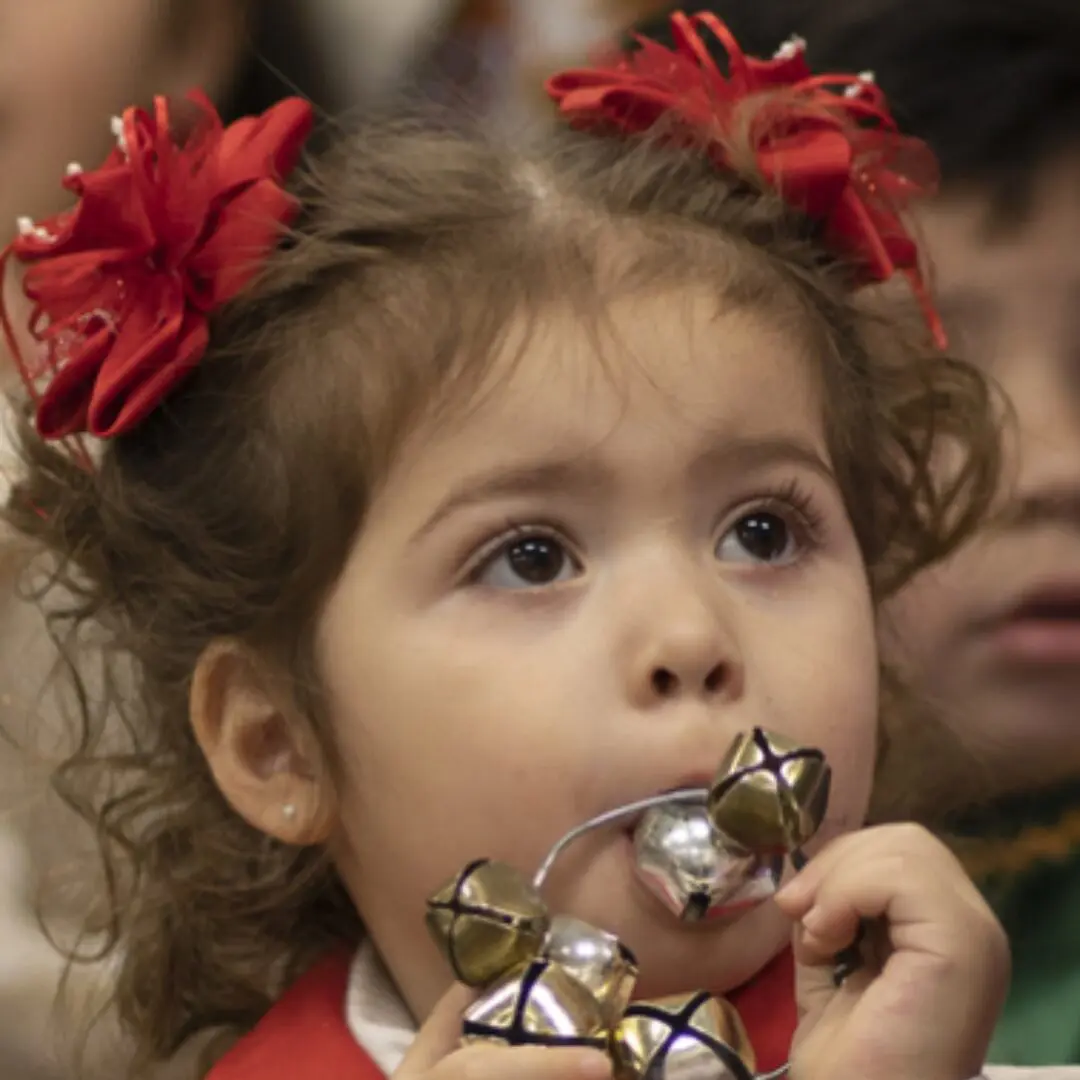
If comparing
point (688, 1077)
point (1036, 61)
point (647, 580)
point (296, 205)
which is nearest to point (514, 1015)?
point (688, 1077)

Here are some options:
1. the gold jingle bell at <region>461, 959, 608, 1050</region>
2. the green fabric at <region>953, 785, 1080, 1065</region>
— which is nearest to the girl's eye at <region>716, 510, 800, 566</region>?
the gold jingle bell at <region>461, 959, 608, 1050</region>

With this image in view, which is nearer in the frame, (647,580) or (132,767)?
(647,580)

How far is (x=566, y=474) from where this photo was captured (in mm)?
763

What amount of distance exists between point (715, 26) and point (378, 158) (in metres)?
0.19

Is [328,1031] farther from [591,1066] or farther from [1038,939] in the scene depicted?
[1038,939]

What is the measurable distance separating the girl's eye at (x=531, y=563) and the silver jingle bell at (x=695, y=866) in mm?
119

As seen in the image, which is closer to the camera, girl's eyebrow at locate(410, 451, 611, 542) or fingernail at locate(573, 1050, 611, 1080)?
fingernail at locate(573, 1050, 611, 1080)

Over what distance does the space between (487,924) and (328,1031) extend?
283mm

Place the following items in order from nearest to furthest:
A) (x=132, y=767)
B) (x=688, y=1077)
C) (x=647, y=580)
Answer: (x=688, y=1077), (x=647, y=580), (x=132, y=767)

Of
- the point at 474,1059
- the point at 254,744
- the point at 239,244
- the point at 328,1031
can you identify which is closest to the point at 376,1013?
the point at 328,1031

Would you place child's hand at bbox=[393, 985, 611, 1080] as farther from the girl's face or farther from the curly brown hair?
the curly brown hair

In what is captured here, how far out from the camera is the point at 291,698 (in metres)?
0.85

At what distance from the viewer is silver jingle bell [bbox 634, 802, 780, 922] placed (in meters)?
0.70

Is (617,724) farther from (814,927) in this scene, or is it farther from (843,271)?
(843,271)
